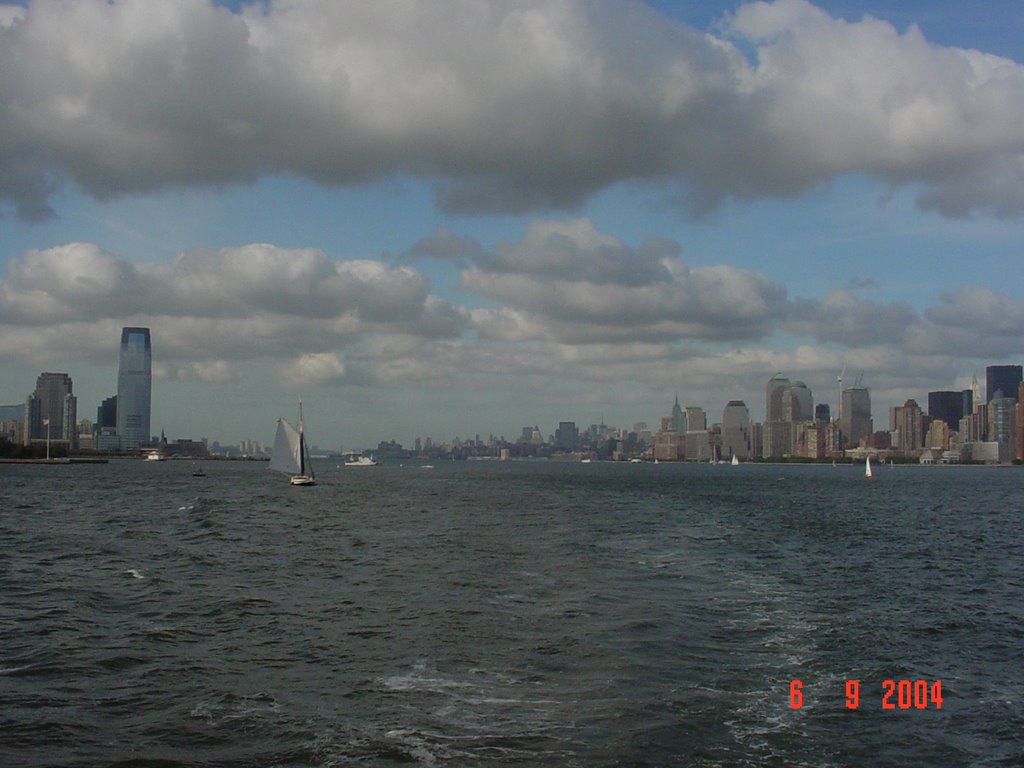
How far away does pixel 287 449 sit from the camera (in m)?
149

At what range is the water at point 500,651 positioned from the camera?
19500 millimetres

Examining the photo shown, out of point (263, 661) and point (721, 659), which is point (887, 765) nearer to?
point (721, 659)

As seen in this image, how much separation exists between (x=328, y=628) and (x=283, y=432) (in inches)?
4671

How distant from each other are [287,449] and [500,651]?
126774 millimetres

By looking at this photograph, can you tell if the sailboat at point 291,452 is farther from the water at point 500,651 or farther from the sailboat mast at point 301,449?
the water at point 500,651

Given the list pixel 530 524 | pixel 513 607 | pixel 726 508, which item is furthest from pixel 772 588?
pixel 726 508
